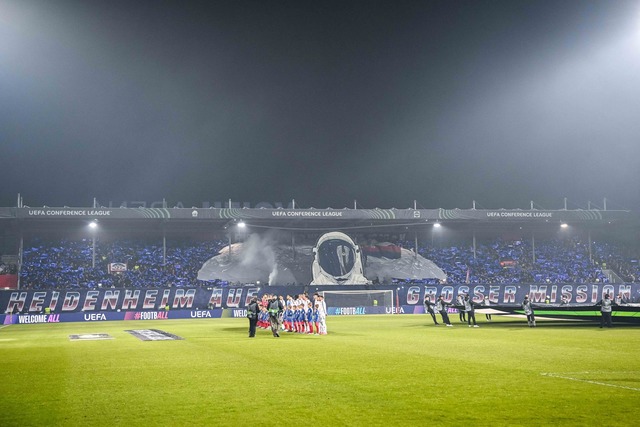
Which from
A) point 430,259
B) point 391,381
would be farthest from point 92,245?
point 391,381

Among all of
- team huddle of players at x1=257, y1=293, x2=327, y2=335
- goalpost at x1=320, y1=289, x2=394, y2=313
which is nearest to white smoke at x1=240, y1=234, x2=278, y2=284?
goalpost at x1=320, y1=289, x2=394, y2=313

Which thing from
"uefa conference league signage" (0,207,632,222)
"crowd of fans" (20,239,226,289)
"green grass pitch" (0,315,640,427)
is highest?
"uefa conference league signage" (0,207,632,222)

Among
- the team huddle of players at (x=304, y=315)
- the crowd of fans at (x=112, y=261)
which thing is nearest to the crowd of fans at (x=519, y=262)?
the crowd of fans at (x=112, y=261)

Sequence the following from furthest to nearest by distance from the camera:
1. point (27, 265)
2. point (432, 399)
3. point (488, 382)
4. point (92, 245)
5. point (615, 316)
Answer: point (92, 245) → point (27, 265) → point (615, 316) → point (488, 382) → point (432, 399)

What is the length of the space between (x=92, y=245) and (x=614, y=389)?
198 feet

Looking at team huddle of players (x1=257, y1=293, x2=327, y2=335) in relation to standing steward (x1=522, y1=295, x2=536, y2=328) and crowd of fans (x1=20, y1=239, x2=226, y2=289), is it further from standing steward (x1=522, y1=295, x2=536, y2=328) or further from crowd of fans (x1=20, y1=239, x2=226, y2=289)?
crowd of fans (x1=20, y1=239, x2=226, y2=289)

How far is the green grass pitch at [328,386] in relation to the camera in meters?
9.27

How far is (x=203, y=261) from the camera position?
212 ft

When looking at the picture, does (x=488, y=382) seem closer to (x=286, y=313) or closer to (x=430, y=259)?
(x=286, y=313)

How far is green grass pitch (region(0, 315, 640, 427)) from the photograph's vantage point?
9266 millimetres

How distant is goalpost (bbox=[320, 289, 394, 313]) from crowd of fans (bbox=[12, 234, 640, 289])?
27.9 ft

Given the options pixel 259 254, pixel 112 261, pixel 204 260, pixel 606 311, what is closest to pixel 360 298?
pixel 259 254

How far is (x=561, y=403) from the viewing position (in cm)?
1006

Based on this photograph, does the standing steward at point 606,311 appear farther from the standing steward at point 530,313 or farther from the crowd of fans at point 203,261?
the crowd of fans at point 203,261
